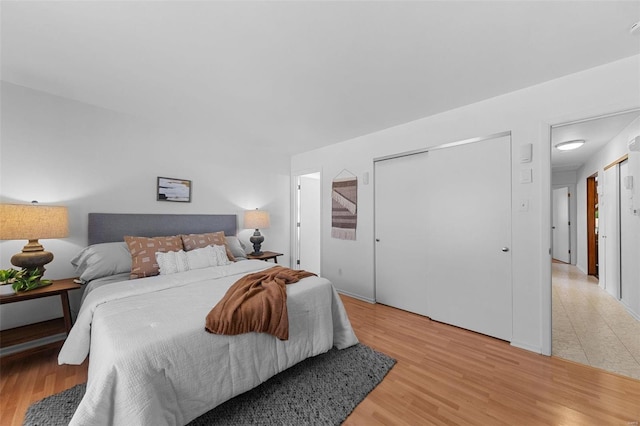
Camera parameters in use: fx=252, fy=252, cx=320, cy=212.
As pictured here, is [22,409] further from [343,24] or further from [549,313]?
[549,313]

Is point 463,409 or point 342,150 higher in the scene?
point 342,150

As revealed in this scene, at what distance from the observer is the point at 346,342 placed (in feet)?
7.72

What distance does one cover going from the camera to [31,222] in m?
2.09

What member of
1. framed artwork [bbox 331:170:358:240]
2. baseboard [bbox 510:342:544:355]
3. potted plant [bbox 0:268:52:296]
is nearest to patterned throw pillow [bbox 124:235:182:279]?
potted plant [bbox 0:268:52:296]

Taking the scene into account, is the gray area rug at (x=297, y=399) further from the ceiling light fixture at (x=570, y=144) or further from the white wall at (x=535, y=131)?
the ceiling light fixture at (x=570, y=144)

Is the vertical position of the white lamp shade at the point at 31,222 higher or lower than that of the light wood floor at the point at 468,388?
higher

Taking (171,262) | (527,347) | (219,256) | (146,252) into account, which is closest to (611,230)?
(527,347)

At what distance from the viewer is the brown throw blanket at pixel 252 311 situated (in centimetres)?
154

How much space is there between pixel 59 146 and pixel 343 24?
9.83 feet

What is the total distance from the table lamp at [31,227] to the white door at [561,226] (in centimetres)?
863

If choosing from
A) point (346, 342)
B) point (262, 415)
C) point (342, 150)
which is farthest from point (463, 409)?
point (342, 150)

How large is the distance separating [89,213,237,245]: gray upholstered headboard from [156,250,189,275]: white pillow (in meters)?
0.67

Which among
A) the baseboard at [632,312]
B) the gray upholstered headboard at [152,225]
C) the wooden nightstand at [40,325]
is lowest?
the baseboard at [632,312]

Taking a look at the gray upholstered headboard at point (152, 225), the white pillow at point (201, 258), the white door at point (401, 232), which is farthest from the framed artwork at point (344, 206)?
the white pillow at point (201, 258)
